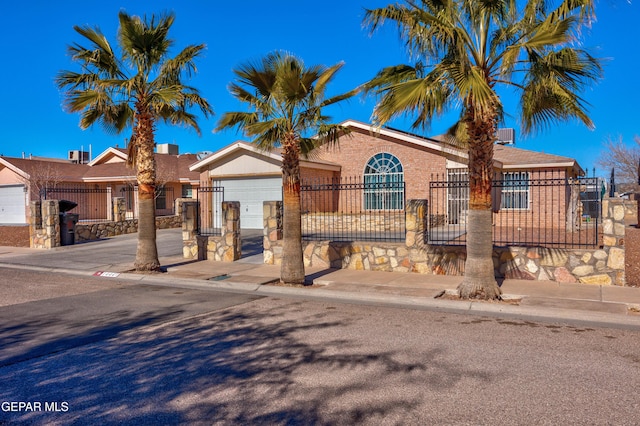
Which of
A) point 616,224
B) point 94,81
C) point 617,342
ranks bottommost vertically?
point 617,342

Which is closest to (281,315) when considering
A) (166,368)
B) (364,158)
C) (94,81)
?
(166,368)

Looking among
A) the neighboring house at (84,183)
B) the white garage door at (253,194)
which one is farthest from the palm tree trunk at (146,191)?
the neighboring house at (84,183)

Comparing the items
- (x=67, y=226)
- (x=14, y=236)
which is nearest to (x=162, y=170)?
(x=14, y=236)

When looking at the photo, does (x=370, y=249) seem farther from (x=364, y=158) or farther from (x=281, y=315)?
(x=364, y=158)

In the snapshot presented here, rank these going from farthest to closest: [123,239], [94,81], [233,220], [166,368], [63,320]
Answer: [123,239] < [233,220] < [94,81] < [63,320] < [166,368]

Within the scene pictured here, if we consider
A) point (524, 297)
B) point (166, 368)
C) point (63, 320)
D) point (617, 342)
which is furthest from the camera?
point (524, 297)

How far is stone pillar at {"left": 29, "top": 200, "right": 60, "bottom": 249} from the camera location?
18.6m

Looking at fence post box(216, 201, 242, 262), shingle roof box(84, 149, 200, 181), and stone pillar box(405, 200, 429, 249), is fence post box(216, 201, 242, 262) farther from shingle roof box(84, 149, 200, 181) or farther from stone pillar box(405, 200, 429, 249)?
shingle roof box(84, 149, 200, 181)

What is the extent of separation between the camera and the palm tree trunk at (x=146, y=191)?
12.4 meters

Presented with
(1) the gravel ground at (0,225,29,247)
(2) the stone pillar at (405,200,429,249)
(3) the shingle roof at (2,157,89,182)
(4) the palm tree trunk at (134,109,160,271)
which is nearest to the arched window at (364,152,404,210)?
(2) the stone pillar at (405,200,429,249)

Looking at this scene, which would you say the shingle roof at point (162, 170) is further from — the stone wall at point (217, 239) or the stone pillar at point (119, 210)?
the stone wall at point (217, 239)

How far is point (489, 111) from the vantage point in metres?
8.45

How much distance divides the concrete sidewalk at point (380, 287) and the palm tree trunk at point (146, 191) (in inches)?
19.5

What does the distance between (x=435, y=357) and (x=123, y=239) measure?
18171 mm
